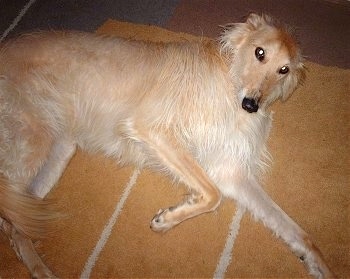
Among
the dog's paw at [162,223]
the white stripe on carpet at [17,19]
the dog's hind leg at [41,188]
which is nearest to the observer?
the dog's hind leg at [41,188]

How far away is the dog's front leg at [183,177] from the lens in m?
2.84

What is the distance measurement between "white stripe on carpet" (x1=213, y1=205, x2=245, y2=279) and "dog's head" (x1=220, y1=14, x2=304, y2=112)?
89 cm

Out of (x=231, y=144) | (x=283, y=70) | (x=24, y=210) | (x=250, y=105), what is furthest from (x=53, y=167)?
(x=283, y=70)

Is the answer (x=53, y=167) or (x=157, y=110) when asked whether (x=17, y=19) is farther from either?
(x=157, y=110)

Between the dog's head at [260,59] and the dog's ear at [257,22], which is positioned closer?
the dog's head at [260,59]

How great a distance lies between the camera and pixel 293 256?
2.91 m

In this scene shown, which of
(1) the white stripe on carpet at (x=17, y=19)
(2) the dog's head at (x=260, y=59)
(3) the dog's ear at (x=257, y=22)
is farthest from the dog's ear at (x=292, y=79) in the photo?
(1) the white stripe on carpet at (x=17, y=19)

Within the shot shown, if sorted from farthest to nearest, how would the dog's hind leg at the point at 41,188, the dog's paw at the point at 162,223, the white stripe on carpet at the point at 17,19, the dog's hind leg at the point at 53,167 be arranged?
the white stripe on carpet at the point at 17,19
the dog's hind leg at the point at 53,167
the dog's paw at the point at 162,223
the dog's hind leg at the point at 41,188

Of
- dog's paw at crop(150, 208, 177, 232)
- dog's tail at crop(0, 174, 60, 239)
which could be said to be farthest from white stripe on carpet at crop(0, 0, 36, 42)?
dog's paw at crop(150, 208, 177, 232)

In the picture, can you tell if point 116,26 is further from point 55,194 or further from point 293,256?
point 293,256

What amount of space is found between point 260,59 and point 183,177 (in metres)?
1.02

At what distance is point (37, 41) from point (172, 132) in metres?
1.31

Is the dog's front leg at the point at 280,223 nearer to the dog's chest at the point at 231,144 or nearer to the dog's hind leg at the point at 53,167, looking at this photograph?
the dog's chest at the point at 231,144

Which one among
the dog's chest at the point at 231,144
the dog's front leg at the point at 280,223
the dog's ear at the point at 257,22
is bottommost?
the dog's front leg at the point at 280,223
